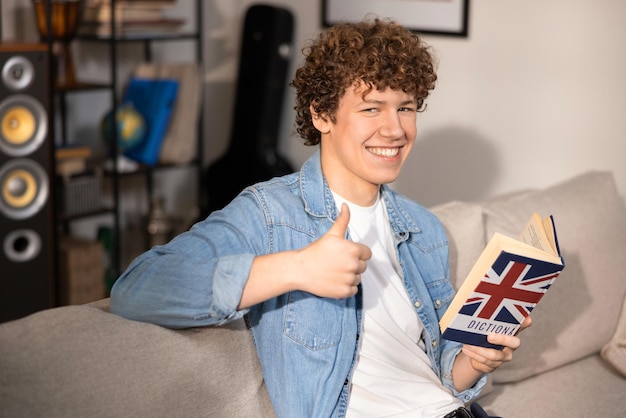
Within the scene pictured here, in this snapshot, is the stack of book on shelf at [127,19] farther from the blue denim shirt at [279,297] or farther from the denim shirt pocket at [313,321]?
the denim shirt pocket at [313,321]

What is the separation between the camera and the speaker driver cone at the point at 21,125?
2.90 m

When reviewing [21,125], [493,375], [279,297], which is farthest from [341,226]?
[21,125]

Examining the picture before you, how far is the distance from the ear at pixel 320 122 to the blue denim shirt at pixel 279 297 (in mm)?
57

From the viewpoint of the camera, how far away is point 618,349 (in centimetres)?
235

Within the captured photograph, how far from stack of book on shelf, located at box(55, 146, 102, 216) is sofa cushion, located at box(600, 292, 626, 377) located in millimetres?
1992

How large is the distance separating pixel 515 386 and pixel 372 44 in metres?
1.00

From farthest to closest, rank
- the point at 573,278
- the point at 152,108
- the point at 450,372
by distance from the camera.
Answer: the point at 152,108 → the point at 573,278 → the point at 450,372

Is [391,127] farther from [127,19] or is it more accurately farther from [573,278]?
[127,19]

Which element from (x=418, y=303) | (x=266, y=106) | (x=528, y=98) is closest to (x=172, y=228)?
(x=266, y=106)

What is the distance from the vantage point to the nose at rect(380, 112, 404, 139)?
64.6 inches

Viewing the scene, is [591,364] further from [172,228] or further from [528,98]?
[172,228]

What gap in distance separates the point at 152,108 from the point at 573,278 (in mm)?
2048

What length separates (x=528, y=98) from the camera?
3215 mm

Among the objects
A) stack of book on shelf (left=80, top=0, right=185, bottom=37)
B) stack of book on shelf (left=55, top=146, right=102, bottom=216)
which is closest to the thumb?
stack of book on shelf (left=55, top=146, right=102, bottom=216)
